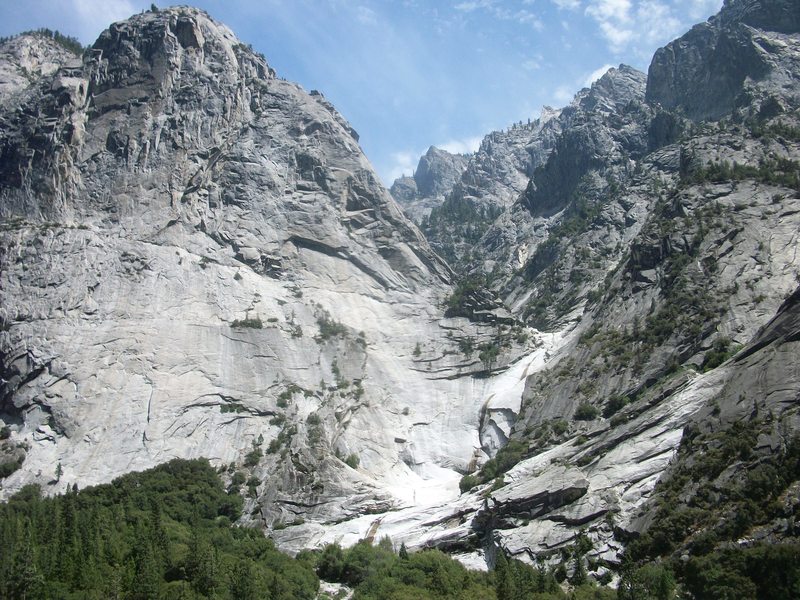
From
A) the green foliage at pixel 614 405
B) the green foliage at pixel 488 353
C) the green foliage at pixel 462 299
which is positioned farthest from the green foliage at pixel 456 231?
the green foliage at pixel 614 405

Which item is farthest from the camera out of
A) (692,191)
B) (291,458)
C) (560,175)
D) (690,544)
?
(560,175)

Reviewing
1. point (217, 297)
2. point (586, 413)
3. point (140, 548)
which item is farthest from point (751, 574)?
point (217, 297)

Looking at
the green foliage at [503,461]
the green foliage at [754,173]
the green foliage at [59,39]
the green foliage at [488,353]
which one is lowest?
the green foliage at [503,461]

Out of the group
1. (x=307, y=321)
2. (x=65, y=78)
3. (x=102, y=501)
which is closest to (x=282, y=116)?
(x=65, y=78)

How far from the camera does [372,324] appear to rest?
111938mm

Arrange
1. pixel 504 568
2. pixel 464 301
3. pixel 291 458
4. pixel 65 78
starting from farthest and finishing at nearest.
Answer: pixel 65 78 → pixel 464 301 → pixel 291 458 → pixel 504 568

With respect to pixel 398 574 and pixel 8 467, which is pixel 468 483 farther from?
pixel 8 467

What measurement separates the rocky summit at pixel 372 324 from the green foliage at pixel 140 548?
533cm

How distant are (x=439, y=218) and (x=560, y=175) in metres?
37.4

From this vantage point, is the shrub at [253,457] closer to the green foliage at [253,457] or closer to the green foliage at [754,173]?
the green foliage at [253,457]

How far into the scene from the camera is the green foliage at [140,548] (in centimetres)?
5609

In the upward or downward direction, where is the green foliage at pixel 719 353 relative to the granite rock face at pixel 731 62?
downward

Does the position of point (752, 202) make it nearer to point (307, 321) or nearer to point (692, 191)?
point (692, 191)

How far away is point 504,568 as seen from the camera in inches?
2319
